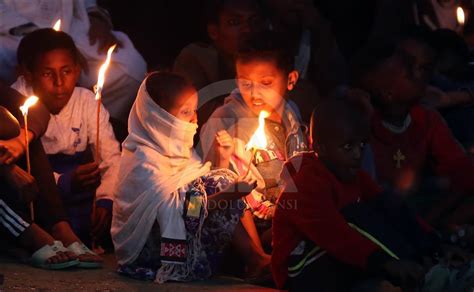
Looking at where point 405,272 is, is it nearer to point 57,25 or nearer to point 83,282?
point 83,282

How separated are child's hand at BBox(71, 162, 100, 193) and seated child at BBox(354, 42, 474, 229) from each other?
1593mm

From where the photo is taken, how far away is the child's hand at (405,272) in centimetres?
497

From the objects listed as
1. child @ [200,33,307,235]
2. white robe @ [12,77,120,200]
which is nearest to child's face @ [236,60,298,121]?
child @ [200,33,307,235]

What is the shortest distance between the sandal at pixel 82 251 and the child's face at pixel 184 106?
2.90 feet

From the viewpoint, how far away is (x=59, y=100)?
21.9ft

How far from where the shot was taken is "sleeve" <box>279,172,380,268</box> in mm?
5113

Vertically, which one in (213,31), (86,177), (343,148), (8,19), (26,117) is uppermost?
(8,19)

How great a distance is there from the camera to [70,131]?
671 centimetres

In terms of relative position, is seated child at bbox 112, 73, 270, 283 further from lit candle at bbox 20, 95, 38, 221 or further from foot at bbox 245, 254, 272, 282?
lit candle at bbox 20, 95, 38, 221

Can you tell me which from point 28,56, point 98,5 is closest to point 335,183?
point 28,56

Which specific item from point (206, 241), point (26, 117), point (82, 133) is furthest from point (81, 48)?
point (206, 241)

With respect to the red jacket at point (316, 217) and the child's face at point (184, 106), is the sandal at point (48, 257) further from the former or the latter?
the red jacket at point (316, 217)

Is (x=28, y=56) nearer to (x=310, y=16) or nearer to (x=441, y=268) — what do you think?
(x=310, y=16)

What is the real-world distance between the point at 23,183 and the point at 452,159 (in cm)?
239
